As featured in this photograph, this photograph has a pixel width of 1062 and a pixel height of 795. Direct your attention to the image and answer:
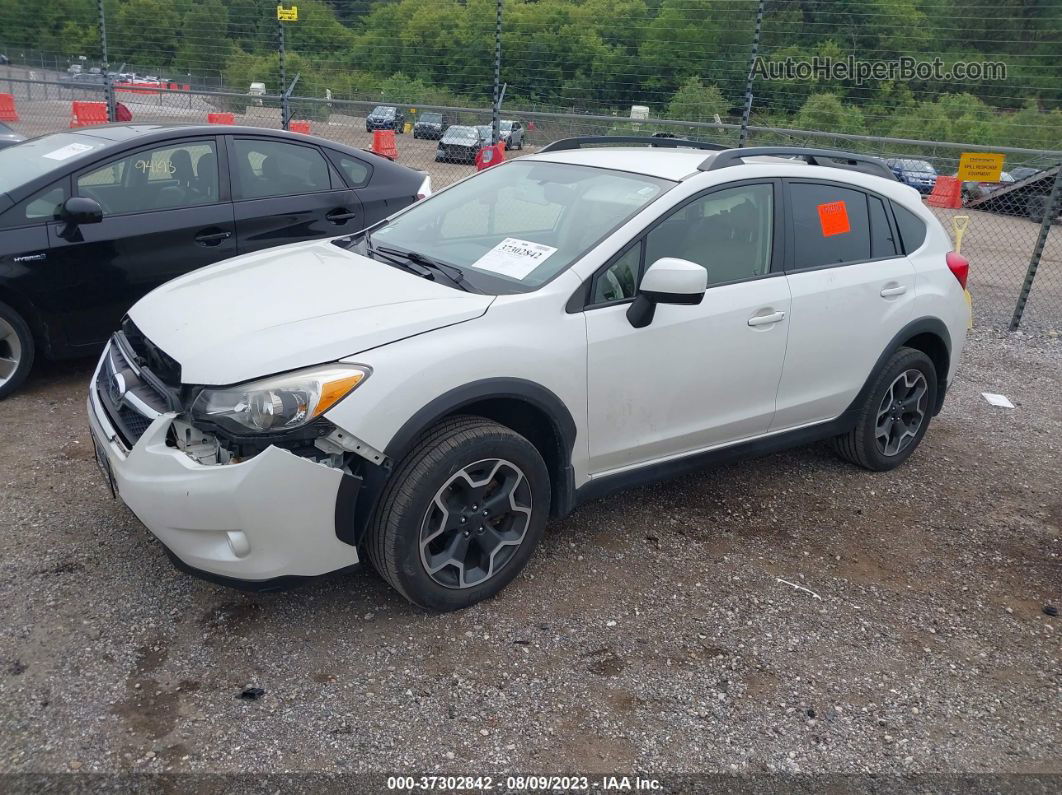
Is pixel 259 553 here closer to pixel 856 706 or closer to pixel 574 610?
pixel 574 610

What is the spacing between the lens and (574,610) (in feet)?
11.1

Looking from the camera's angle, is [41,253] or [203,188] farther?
[203,188]

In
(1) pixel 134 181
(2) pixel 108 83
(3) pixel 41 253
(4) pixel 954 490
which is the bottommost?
(4) pixel 954 490

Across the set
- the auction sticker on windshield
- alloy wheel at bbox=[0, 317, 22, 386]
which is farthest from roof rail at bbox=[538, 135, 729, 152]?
alloy wheel at bbox=[0, 317, 22, 386]

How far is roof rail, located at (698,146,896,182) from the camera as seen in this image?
3947 millimetres

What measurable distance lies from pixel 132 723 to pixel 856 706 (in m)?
2.35

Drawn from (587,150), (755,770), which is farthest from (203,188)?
(755,770)

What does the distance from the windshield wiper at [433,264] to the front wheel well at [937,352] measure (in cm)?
264

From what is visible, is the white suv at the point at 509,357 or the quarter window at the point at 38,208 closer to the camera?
the white suv at the point at 509,357

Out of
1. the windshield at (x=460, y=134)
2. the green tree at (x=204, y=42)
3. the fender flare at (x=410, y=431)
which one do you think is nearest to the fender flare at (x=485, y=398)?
the fender flare at (x=410, y=431)

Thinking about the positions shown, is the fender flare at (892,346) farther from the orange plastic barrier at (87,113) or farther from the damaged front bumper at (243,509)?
the orange plastic barrier at (87,113)

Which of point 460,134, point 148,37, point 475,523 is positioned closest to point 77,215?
point 475,523

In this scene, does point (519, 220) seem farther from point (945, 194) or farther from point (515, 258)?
point (945, 194)

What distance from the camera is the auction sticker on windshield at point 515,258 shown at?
11.4 ft
